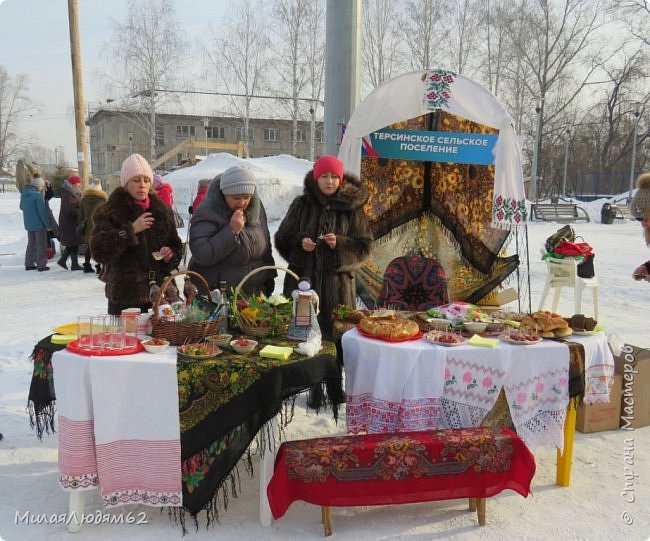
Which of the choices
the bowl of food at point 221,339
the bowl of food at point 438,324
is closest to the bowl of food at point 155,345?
the bowl of food at point 221,339

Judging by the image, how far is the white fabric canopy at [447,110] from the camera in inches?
167

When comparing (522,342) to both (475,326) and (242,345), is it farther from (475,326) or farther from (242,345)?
(242,345)

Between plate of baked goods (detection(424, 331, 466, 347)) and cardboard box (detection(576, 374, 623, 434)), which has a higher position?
plate of baked goods (detection(424, 331, 466, 347))

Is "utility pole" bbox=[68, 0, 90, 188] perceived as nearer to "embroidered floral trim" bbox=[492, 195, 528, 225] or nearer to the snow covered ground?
the snow covered ground

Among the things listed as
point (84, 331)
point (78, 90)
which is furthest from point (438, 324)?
point (78, 90)

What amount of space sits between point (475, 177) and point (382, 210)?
0.86 m

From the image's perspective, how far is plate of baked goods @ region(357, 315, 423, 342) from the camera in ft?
8.98

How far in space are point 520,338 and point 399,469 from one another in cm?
94

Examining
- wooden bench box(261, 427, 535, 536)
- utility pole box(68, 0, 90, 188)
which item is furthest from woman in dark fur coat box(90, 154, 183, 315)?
utility pole box(68, 0, 90, 188)

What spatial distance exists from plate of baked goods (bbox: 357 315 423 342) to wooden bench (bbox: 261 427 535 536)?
0.48 m

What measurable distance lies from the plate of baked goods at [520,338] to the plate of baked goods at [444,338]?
0.23 meters

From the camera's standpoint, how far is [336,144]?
4461 millimetres

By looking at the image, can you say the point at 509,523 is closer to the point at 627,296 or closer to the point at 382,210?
the point at 382,210

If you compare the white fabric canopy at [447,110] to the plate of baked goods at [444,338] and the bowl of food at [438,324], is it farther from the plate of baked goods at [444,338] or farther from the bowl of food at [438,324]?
the plate of baked goods at [444,338]
